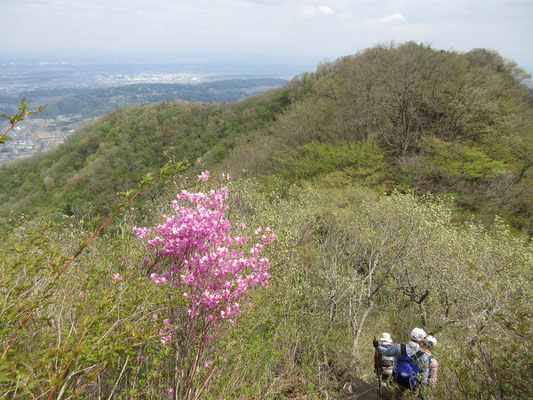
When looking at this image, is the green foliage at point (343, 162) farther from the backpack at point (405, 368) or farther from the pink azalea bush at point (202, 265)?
the pink azalea bush at point (202, 265)

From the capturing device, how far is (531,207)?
1883 centimetres

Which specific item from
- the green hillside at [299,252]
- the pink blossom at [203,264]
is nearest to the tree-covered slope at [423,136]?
the green hillside at [299,252]

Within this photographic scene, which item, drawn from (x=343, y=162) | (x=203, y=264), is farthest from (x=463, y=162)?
(x=203, y=264)

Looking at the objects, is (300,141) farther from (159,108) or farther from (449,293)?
(159,108)

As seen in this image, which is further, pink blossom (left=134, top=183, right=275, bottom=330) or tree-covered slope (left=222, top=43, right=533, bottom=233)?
tree-covered slope (left=222, top=43, right=533, bottom=233)

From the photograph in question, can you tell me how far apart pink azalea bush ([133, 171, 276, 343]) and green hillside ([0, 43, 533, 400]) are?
34 millimetres

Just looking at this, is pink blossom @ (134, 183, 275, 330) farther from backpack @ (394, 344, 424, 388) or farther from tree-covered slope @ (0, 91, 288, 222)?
tree-covered slope @ (0, 91, 288, 222)

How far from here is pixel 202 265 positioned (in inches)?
153

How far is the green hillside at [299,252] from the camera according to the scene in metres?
3.01

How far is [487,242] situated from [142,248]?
1364cm

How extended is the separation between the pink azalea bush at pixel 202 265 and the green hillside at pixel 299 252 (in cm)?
3

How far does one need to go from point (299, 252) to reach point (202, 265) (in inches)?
226

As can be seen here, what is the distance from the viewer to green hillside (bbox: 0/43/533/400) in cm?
301

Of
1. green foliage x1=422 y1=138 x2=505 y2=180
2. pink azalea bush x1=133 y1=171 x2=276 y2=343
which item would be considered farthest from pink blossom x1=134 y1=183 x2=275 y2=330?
green foliage x1=422 y1=138 x2=505 y2=180
